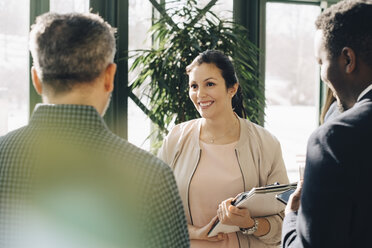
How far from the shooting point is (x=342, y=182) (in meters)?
0.94

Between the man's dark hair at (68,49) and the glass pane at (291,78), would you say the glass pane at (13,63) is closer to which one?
the glass pane at (291,78)

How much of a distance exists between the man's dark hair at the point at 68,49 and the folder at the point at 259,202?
0.94 meters

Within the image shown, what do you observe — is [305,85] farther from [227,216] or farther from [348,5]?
[348,5]

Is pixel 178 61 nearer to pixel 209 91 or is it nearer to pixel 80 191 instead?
pixel 209 91

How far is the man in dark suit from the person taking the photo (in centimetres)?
95

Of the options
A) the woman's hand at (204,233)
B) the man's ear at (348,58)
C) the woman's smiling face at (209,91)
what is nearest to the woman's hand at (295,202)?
the man's ear at (348,58)

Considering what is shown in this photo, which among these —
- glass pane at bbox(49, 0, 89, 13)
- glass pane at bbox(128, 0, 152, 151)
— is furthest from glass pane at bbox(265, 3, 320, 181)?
glass pane at bbox(49, 0, 89, 13)

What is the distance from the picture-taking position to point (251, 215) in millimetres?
1955

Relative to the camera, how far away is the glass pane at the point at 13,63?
3.06 meters

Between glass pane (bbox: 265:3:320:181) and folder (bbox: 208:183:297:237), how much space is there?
2101 mm

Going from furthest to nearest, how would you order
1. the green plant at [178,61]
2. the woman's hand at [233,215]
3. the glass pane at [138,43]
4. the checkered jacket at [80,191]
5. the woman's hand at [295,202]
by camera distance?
the glass pane at [138,43]
the green plant at [178,61]
the woman's hand at [233,215]
the woman's hand at [295,202]
the checkered jacket at [80,191]

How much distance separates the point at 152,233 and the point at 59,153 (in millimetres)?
244

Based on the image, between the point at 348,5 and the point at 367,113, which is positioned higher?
the point at 348,5

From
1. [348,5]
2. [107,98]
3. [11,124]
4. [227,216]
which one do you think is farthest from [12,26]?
[348,5]
